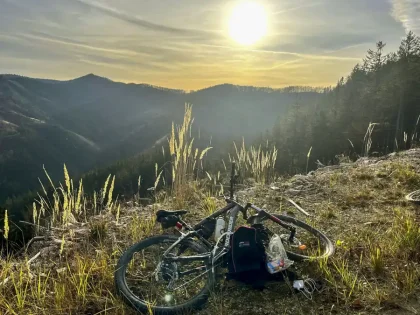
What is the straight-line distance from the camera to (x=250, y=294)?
3.11m

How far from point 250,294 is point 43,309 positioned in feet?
5.92

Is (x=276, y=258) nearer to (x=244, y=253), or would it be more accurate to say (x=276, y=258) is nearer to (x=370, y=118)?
(x=244, y=253)

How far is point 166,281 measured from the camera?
3004mm

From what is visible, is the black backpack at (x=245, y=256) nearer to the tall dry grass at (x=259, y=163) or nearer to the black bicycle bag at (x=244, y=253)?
the black bicycle bag at (x=244, y=253)

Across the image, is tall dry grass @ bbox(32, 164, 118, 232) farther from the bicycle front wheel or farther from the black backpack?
the black backpack

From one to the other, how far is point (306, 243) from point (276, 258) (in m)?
1.16

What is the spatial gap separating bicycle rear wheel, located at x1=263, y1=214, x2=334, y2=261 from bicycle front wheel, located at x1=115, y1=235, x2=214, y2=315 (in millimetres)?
1023

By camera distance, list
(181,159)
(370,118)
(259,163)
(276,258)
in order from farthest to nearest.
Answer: (370,118), (259,163), (181,159), (276,258)

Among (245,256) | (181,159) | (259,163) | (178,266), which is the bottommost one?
(178,266)

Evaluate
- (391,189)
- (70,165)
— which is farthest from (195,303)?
(70,165)

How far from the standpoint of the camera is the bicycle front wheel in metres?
2.74

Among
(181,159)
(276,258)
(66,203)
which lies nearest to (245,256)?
(276,258)

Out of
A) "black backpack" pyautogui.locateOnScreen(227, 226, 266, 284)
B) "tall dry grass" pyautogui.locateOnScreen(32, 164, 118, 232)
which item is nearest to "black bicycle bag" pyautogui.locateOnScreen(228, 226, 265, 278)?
"black backpack" pyautogui.locateOnScreen(227, 226, 266, 284)

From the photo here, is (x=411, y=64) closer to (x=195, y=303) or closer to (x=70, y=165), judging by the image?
(x=195, y=303)
